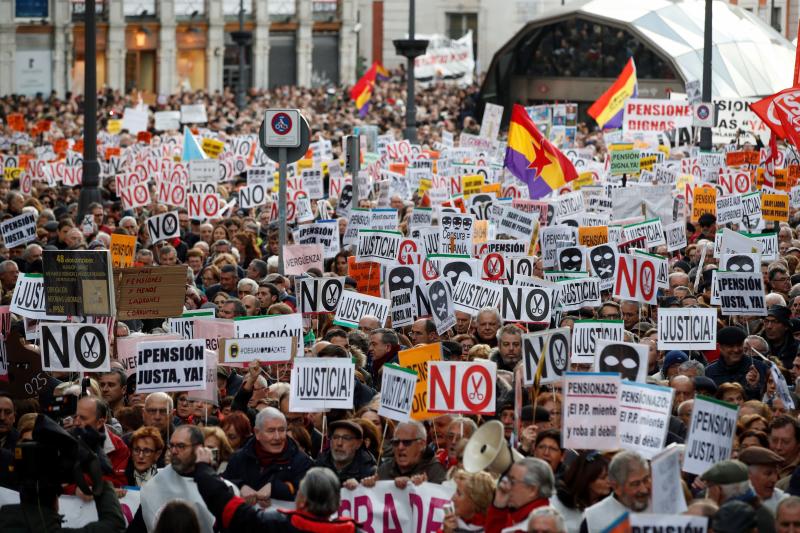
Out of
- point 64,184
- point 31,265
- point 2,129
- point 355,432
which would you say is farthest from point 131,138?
point 355,432

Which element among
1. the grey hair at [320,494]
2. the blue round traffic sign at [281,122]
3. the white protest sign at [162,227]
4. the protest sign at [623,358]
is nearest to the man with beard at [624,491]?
the grey hair at [320,494]

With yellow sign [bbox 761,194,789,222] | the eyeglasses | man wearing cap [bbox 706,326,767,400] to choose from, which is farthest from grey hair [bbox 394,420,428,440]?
yellow sign [bbox 761,194,789,222]

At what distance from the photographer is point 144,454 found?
9.16 meters

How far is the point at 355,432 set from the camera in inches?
362

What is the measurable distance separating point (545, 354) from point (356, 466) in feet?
6.17

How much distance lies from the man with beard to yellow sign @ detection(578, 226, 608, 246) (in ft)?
30.9

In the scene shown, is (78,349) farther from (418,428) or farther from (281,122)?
(281,122)

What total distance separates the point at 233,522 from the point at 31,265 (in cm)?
927

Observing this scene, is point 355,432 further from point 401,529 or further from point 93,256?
point 93,256

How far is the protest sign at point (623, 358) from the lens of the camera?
10.1m

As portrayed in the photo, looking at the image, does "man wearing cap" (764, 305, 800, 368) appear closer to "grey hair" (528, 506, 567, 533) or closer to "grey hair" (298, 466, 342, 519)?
"grey hair" (298, 466, 342, 519)

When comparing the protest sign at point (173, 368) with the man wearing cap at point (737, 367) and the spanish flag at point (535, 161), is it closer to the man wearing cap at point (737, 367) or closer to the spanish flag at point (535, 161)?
the man wearing cap at point (737, 367)

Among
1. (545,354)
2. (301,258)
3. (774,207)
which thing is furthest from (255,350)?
(774,207)

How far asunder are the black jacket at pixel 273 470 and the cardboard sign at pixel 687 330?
404cm
